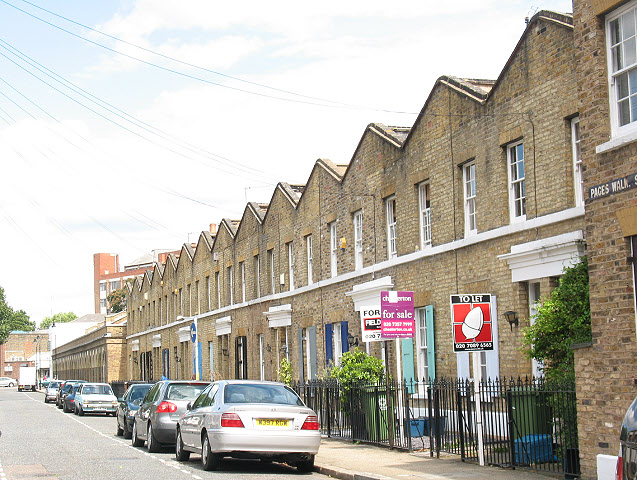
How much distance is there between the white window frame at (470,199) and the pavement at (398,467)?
5.51 meters

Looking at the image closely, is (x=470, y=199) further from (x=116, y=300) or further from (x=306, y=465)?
(x=116, y=300)

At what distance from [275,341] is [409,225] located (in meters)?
12.8

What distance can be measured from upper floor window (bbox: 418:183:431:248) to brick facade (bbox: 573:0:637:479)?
10133mm

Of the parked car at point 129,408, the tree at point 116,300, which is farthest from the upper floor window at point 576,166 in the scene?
the tree at point 116,300

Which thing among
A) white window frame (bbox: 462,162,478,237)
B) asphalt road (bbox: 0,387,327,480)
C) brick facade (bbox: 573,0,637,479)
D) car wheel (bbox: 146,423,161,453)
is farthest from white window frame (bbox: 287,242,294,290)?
brick facade (bbox: 573,0,637,479)

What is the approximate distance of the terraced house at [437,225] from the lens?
17.4 m

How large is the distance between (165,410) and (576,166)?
1004 cm

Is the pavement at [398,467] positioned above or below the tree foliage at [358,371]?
below

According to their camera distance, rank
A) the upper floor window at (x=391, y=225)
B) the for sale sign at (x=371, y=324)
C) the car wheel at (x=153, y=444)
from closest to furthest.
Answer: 1. the for sale sign at (x=371, y=324)
2. the car wheel at (x=153, y=444)
3. the upper floor window at (x=391, y=225)

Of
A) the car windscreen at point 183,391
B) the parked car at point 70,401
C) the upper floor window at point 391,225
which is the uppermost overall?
the upper floor window at point 391,225

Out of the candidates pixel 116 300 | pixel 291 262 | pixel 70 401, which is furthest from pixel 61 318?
pixel 291 262

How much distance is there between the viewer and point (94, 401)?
40.4m

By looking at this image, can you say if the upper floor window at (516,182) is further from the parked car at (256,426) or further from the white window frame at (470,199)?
the parked car at (256,426)

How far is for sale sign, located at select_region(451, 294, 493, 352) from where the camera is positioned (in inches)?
560
